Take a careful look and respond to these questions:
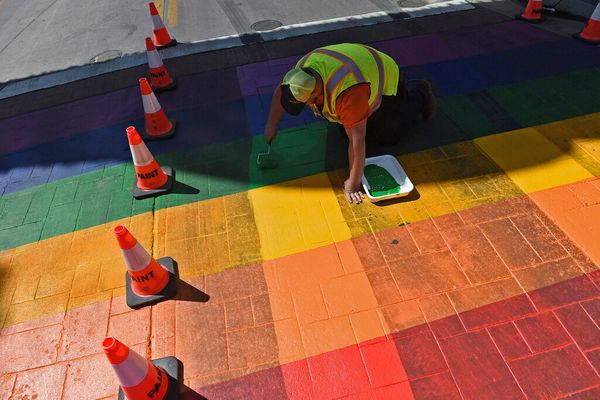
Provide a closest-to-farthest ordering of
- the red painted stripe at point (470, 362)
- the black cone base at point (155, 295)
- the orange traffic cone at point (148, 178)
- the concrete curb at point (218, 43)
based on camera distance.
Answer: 1. the red painted stripe at point (470, 362)
2. the black cone base at point (155, 295)
3. the orange traffic cone at point (148, 178)
4. the concrete curb at point (218, 43)

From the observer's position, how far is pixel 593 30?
5.74 meters

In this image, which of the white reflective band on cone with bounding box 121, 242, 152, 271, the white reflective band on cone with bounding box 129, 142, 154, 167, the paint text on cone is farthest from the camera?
the white reflective band on cone with bounding box 129, 142, 154, 167

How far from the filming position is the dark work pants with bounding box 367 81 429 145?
162 inches

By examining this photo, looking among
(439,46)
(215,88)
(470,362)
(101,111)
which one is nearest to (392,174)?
(470,362)

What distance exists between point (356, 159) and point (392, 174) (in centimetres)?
60

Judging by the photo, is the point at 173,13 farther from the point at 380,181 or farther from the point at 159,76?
the point at 380,181

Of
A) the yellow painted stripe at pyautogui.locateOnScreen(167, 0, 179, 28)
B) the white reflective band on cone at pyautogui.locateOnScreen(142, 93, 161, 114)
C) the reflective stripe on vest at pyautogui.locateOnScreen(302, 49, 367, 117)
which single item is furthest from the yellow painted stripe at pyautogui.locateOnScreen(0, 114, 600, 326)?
the yellow painted stripe at pyautogui.locateOnScreen(167, 0, 179, 28)

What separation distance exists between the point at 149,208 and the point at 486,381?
10.8 ft

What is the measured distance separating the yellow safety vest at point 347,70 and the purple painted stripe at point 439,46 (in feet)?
7.88

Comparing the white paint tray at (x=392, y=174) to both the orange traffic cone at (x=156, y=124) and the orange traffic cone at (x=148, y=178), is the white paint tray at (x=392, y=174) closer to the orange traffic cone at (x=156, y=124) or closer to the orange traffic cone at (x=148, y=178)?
the orange traffic cone at (x=148, y=178)

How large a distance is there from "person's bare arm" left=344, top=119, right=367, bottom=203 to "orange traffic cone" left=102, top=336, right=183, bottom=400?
6.73 ft

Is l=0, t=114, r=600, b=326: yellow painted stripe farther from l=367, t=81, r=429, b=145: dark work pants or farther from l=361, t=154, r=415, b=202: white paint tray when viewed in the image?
l=367, t=81, r=429, b=145: dark work pants

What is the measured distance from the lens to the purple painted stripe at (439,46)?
5883 mm

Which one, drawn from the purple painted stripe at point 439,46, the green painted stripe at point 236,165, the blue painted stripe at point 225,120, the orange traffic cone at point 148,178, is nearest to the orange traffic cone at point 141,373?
the green painted stripe at point 236,165
